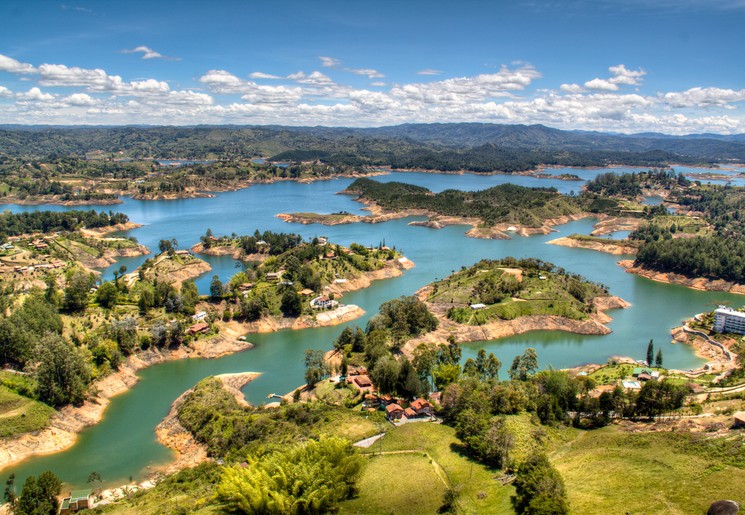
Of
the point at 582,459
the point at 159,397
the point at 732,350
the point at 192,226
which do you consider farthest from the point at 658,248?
the point at 192,226

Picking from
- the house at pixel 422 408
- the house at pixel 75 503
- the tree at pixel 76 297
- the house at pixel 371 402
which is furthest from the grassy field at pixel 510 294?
the house at pixel 75 503

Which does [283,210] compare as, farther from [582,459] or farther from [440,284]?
[582,459]

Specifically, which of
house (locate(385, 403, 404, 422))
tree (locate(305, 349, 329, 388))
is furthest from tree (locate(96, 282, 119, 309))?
house (locate(385, 403, 404, 422))

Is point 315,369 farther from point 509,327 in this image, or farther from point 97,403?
point 509,327

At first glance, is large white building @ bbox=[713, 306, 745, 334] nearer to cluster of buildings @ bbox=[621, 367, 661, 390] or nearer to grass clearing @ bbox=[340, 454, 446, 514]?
cluster of buildings @ bbox=[621, 367, 661, 390]

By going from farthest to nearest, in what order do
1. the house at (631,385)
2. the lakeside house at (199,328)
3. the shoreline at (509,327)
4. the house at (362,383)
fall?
1. the shoreline at (509,327)
2. the lakeside house at (199,328)
3. the house at (362,383)
4. the house at (631,385)

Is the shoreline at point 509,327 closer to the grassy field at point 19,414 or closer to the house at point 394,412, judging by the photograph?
the house at point 394,412

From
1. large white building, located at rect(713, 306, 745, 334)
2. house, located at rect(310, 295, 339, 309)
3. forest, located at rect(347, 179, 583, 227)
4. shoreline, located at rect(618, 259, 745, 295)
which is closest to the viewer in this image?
large white building, located at rect(713, 306, 745, 334)
